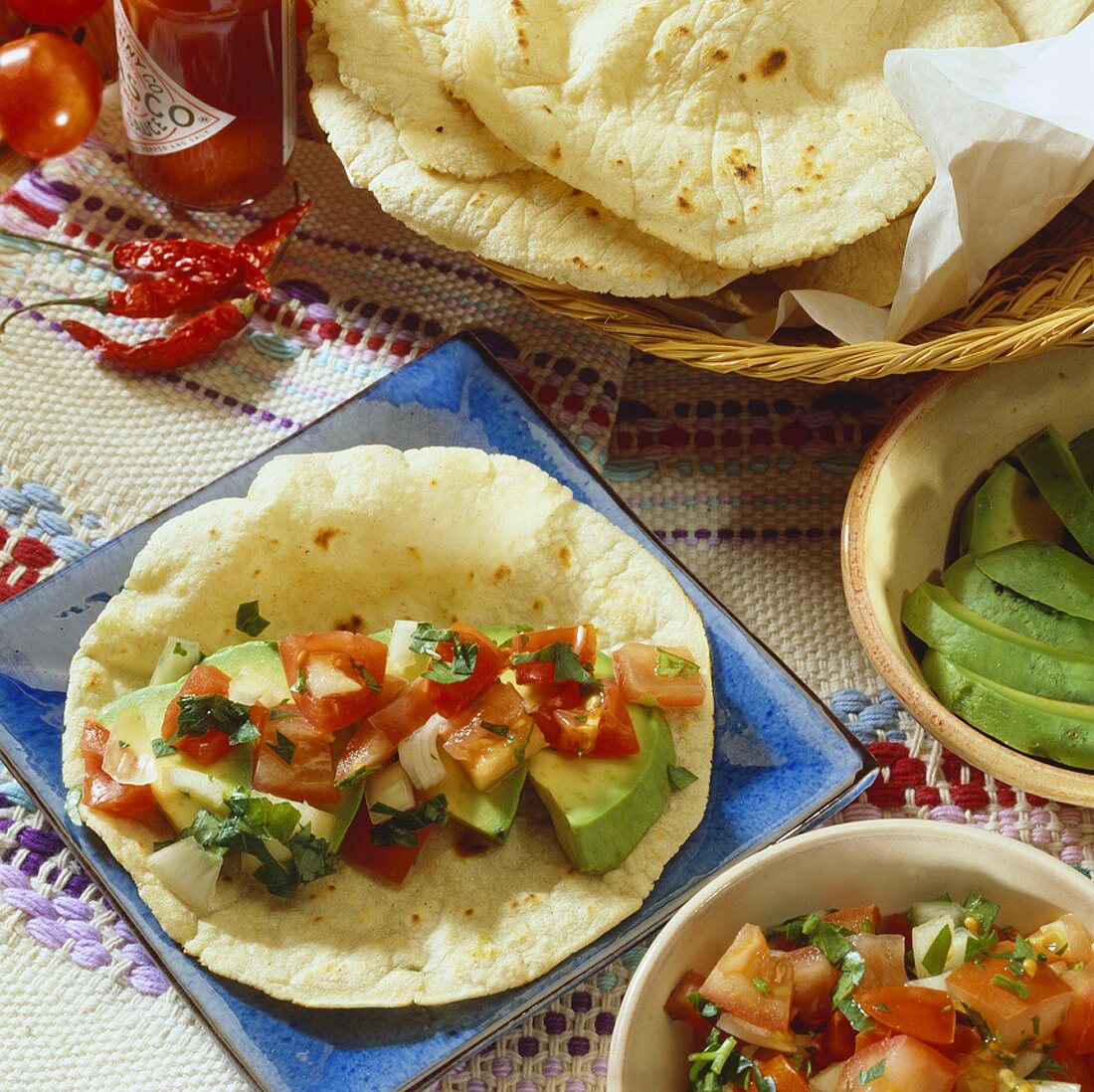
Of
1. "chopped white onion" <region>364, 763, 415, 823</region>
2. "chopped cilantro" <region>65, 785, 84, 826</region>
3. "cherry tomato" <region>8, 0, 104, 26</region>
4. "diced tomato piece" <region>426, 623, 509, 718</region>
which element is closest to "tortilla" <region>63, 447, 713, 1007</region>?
"chopped cilantro" <region>65, 785, 84, 826</region>

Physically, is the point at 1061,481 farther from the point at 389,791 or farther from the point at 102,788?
the point at 102,788

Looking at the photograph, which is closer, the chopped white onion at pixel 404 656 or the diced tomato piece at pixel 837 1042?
the diced tomato piece at pixel 837 1042

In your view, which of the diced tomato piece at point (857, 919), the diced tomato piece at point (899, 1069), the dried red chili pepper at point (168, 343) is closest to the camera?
the diced tomato piece at point (899, 1069)

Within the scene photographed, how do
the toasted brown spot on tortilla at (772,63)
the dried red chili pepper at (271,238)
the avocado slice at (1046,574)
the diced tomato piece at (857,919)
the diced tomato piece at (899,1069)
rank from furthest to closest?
the dried red chili pepper at (271,238) → the toasted brown spot on tortilla at (772,63) → the avocado slice at (1046,574) → the diced tomato piece at (857,919) → the diced tomato piece at (899,1069)

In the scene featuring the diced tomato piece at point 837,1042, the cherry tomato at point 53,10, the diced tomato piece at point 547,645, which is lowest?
the diced tomato piece at point 837,1042

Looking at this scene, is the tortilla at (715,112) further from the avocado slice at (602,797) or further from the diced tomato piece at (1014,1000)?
the diced tomato piece at (1014,1000)

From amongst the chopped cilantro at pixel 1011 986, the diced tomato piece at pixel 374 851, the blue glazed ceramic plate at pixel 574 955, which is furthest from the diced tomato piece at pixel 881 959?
the diced tomato piece at pixel 374 851

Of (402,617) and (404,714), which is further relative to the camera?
(402,617)

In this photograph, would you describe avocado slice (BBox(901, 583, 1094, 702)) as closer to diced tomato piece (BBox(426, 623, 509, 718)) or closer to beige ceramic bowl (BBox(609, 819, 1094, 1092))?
beige ceramic bowl (BBox(609, 819, 1094, 1092))

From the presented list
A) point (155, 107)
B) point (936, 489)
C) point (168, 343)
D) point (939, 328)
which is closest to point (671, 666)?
point (936, 489)
